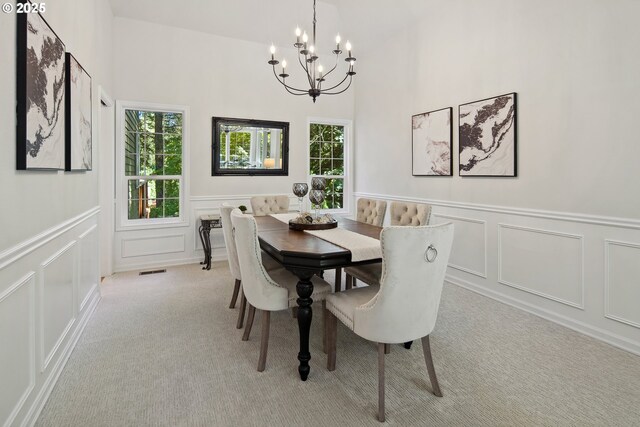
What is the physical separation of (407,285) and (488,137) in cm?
250

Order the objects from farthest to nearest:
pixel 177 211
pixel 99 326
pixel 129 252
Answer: pixel 177 211, pixel 129 252, pixel 99 326

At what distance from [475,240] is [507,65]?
1.78 meters

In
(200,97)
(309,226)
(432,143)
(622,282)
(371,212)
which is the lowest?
(622,282)

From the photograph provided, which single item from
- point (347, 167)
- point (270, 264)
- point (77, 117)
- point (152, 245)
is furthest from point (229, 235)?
point (347, 167)

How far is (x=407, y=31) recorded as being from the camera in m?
4.66

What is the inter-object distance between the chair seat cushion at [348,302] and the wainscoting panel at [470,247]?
1.88m

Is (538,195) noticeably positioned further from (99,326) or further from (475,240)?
(99,326)

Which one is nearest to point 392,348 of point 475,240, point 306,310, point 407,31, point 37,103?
point 306,310

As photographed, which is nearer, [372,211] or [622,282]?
[622,282]

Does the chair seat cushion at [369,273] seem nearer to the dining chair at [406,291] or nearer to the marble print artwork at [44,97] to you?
the dining chair at [406,291]

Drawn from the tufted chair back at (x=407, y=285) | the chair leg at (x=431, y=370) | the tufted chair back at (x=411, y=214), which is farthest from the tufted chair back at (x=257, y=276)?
the tufted chair back at (x=411, y=214)

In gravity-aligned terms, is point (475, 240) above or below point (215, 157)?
below

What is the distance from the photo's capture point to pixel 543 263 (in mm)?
3145

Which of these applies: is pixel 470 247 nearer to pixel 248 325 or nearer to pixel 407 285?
pixel 407 285
